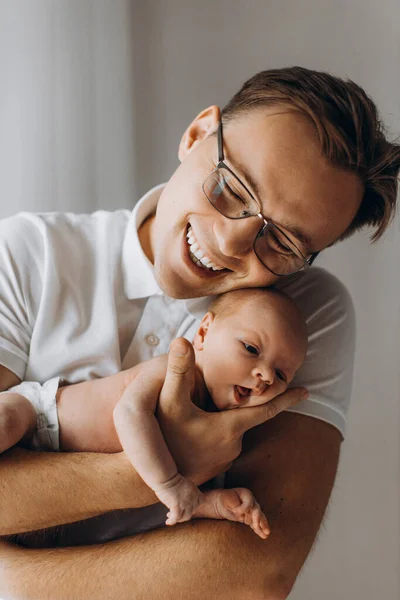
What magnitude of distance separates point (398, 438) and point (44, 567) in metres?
1.38

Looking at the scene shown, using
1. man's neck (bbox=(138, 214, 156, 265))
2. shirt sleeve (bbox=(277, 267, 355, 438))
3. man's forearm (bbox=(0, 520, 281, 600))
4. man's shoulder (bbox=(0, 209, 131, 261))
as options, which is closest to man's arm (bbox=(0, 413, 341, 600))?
man's forearm (bbox=(0, 520, 281, 600))

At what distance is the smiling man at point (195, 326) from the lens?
4.13 feet

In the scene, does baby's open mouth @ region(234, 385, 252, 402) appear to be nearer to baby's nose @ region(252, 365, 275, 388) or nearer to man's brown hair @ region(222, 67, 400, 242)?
baby's nose @ region(252, 365, 275, 388)

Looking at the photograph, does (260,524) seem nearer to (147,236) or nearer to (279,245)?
(279,245)

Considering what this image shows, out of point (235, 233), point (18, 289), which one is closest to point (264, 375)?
point (235, 233)

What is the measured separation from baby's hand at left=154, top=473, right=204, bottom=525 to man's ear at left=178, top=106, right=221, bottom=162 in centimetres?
66

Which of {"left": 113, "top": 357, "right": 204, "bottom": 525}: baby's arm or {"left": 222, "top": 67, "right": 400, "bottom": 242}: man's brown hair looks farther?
{"left": 222, "top": 67, "right": 400, "bottom": 242}: man's brown hair

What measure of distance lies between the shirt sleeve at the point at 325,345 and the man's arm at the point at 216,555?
4.2 inches

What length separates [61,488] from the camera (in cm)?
126

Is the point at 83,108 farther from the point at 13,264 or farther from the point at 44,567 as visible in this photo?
the point at 44,567

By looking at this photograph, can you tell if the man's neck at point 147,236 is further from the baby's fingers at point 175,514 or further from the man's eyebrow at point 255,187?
the baby's fingers at point 175,514

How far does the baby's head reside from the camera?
1271mm

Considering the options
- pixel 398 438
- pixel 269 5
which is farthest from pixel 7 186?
pixel 398 438

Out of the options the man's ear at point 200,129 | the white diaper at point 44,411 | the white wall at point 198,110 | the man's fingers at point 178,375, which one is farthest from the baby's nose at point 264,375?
the white wall at point 198,110
